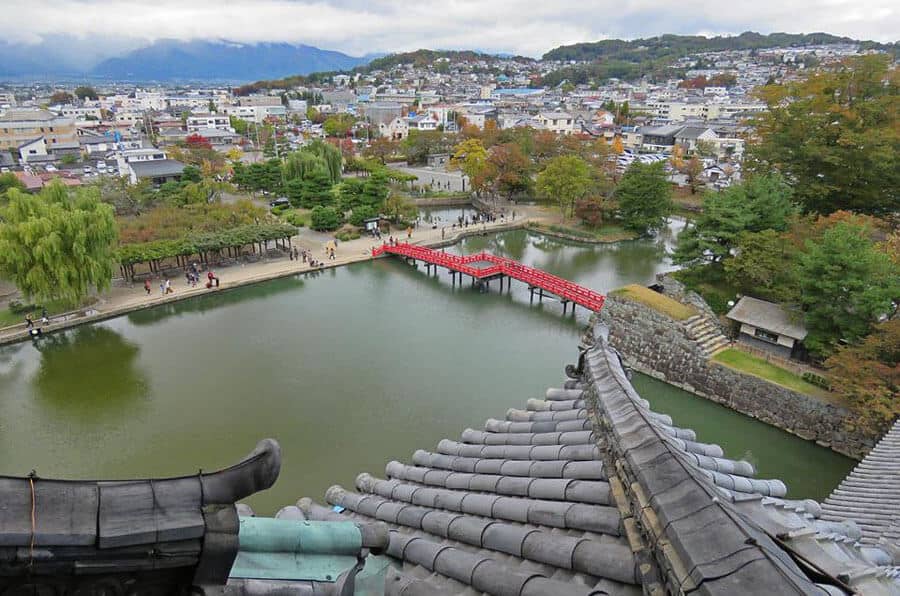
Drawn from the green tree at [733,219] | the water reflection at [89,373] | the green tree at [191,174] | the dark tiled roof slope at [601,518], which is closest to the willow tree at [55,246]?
the water reflection at [89,373]

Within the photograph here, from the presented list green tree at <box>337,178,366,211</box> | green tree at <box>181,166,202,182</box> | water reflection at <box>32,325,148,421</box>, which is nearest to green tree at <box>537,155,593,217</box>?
green tree at <box>337,178,366,211</box>

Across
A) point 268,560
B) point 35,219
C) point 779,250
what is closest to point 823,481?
point 779,250

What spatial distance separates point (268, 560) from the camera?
2.27m

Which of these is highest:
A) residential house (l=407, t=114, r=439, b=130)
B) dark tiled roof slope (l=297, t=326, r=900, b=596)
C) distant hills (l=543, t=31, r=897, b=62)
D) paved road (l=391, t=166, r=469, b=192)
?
distant hills (l=543, t=31, r=897, b=62)

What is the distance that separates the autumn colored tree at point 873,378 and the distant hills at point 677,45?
142 metres

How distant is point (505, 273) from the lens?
64.8 ft

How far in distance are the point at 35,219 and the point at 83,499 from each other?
17.5 metres

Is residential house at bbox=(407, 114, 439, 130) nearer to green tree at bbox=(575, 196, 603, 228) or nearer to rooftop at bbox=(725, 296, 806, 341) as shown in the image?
green tree at bbox=(575, 196, 603, 228)

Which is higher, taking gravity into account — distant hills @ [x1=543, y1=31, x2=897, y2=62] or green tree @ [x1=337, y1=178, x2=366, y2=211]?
distant hills @ [x1=543, y1=31, x2=897, y2=62]

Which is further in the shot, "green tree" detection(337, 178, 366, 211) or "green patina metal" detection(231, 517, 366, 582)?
"green tree" detection(337, 178, 366, 211)

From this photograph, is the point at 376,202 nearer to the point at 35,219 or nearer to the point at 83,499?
the point at 35,219

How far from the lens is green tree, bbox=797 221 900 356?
1091 cm

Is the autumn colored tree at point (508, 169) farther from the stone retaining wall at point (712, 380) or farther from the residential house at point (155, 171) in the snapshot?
the residential house at point (155, 171)

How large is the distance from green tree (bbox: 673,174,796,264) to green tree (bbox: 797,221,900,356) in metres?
3.11
